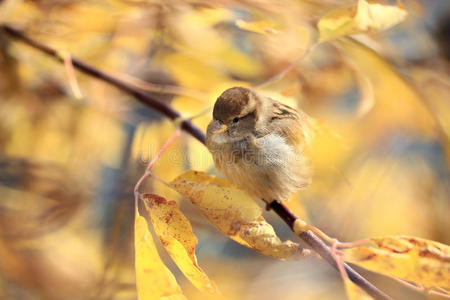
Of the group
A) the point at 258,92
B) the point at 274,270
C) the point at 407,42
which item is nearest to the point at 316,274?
the point at 274,270

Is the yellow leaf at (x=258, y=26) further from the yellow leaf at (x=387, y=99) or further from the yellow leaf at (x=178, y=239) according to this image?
the yellow leaf at (x=178, y=239)

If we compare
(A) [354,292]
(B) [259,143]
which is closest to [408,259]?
(A) [354,292]

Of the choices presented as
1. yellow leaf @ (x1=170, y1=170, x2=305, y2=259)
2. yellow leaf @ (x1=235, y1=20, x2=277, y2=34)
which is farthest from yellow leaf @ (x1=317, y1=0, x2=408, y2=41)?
yellow leaf @ (x1=170, y1=170, x2=305, y2=259)

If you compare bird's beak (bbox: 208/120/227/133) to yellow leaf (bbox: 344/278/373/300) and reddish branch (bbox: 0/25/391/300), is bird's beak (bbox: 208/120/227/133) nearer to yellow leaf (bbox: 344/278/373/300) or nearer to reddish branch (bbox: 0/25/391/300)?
reddish branch (bbox: 0/25/391/300)

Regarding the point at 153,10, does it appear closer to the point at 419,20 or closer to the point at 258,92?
the point at 258,92

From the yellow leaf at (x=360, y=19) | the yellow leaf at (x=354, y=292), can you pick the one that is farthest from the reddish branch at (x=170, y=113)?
the yellow leaf at (x=360, y=19)

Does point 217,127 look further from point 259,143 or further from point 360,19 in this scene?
point 360,19
